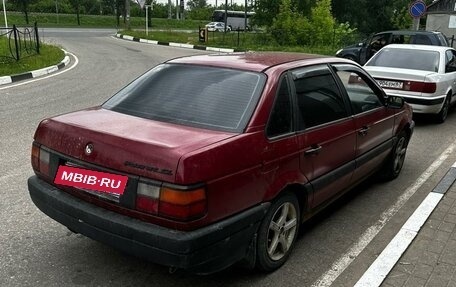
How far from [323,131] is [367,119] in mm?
939

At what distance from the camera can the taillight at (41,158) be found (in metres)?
3.21

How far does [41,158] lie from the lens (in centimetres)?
327

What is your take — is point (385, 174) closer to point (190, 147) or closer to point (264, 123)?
point (264, 123)

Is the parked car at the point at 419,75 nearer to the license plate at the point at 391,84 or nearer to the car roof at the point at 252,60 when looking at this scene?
the license plate at the point at 391,84

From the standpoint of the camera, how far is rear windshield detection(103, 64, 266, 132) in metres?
3.12

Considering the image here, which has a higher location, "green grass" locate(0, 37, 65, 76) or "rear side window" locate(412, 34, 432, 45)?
"rear side window" locate(412, 34, 432, 45)

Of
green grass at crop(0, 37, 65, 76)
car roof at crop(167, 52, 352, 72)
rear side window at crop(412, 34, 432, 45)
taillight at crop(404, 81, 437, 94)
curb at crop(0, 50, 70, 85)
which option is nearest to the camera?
car roof at crop(167, 52, 352, 72)

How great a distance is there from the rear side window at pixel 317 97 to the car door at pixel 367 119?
0.22 metres

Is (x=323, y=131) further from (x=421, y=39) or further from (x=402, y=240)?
(x=421, y=39)

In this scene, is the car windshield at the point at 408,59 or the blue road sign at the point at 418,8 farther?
the blue road sign at the point at 418,8

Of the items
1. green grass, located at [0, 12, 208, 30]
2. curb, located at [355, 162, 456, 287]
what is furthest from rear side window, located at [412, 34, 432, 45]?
green grass, located at [0, 12, 208, 30]

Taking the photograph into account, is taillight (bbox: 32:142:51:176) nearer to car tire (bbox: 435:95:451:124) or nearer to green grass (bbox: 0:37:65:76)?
car tire (bbox: 435:95:451:124)

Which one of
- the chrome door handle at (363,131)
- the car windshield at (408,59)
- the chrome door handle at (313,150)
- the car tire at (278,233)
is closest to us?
the car tire at (278,233)

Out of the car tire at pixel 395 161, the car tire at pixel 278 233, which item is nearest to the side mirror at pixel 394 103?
the car tire at pixel 395 161
